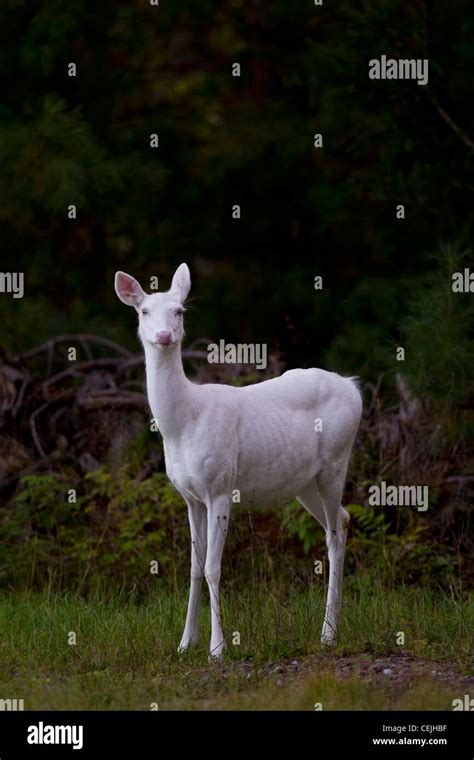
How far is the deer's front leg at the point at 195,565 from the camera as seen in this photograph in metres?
7.23

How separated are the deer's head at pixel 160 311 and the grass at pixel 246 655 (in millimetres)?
1503

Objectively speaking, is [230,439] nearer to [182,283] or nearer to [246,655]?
[182,283]

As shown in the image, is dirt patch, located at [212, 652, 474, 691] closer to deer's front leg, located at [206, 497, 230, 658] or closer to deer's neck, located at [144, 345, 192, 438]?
deer's front leg, located at [206, 497, 230, 658]

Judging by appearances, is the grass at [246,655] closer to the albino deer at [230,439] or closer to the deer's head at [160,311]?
the albino deer at [230,439]

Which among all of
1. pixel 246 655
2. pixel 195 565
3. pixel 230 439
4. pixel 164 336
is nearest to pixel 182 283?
pixel 164 336

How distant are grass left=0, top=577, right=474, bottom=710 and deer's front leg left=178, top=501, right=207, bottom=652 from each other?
0.09 m

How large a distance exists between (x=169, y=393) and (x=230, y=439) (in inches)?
15.0

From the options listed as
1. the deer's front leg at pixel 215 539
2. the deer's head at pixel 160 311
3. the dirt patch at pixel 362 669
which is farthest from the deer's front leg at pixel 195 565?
the deer's head at pixel 160 311

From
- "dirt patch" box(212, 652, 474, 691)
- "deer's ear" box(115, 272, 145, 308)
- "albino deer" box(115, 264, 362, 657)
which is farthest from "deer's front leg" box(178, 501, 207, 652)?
"deer's ear" box(115, 272, 145, 308)

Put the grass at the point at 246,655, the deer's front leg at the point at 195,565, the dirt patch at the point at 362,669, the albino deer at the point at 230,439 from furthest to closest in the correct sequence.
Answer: the deer's front leg at the point at 195,565
the albino deer at the point at 230,439
the dirt patch at the point at 362,669
the grass at the point at 246,655

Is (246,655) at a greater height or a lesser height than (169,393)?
lesser

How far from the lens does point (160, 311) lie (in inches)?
272

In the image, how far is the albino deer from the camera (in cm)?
702

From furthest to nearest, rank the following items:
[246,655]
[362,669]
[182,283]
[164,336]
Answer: [182,283], [246,655], [164,336], [362,669]
